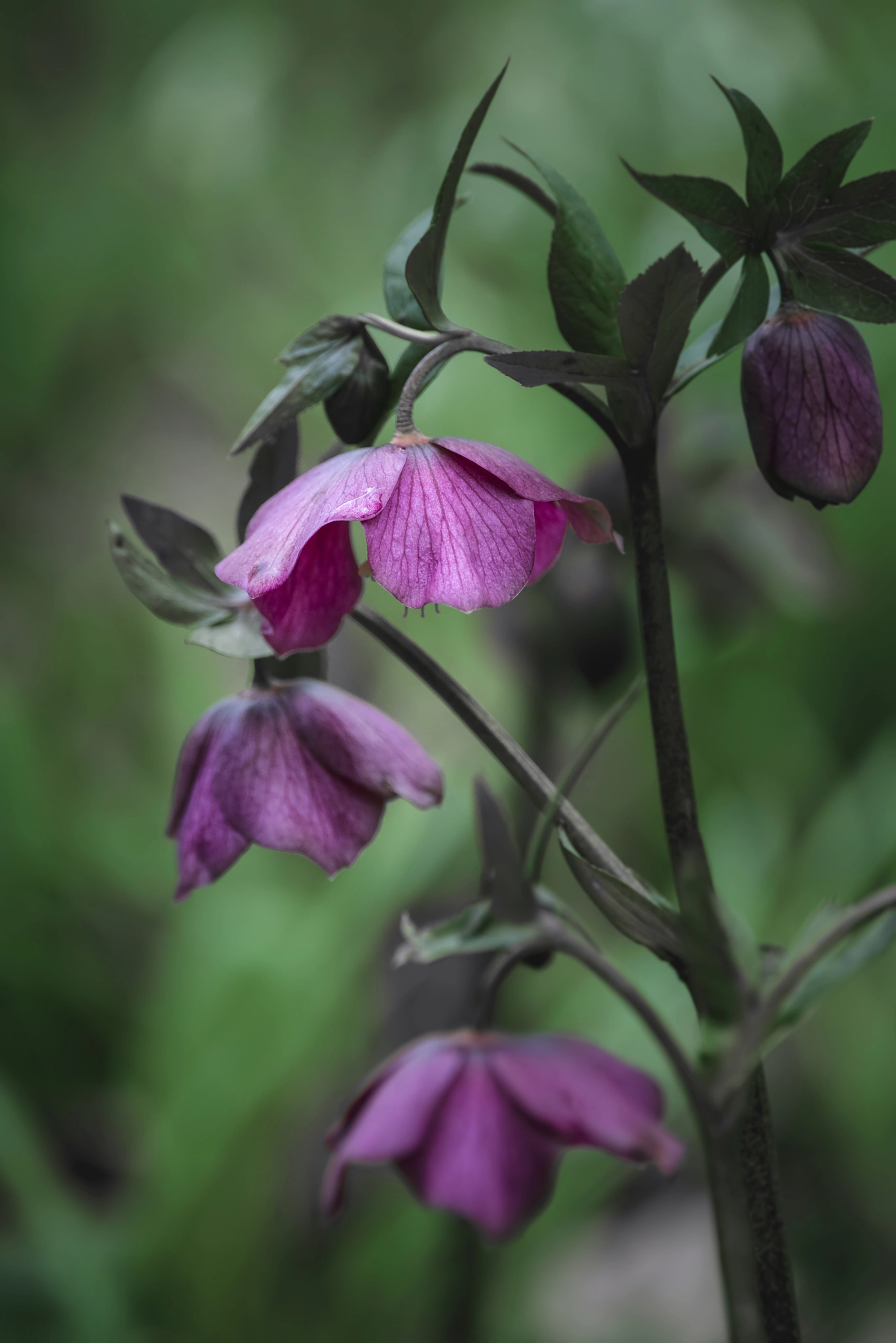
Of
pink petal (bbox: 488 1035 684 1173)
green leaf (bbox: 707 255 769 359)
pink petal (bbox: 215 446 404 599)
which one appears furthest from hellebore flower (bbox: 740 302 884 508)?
pink petal (bbox: 488 1035 684 1173)

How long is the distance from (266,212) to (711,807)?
1.50m

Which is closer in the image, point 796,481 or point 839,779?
point 796,481

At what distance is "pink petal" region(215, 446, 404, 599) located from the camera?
1.01ft

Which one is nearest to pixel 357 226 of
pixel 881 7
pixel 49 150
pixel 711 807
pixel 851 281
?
pixel 49 150

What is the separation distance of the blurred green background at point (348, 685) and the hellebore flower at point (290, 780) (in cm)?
19

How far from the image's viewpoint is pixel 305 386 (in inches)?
13.8

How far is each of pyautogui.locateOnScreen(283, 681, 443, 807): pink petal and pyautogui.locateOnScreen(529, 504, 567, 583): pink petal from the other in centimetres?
9

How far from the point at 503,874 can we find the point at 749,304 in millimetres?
210

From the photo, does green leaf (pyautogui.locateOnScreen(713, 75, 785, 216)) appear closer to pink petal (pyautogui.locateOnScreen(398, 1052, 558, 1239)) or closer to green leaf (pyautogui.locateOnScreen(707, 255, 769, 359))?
green leaf (pyautogui.locateOnScreen(707, 255, 769, 359))

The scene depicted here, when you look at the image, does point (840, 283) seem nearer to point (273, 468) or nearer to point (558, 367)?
point (558, 367)

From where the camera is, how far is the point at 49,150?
2143 millimetres

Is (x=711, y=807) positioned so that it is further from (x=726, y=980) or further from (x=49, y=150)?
(x=49, y=150)

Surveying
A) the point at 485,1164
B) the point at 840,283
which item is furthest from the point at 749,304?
the point at 485,1164

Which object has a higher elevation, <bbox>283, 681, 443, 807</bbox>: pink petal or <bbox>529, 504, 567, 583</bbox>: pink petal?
<bbox>529, 504, 567, 583</bbox>: pink petal
